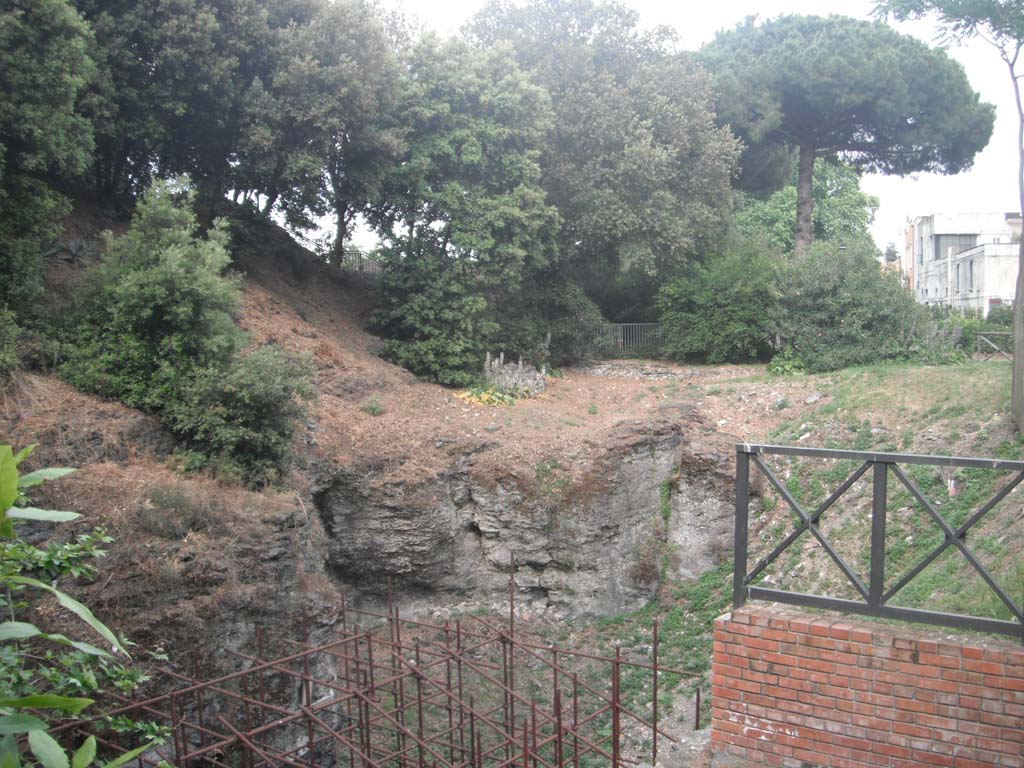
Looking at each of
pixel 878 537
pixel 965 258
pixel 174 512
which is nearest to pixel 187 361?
pixel 174 512

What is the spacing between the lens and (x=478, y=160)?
17.0 metres

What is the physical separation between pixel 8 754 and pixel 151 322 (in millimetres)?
11198

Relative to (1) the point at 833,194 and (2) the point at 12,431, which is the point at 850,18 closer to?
(1) the point at 833,194

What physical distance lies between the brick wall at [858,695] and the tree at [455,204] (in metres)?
12.4

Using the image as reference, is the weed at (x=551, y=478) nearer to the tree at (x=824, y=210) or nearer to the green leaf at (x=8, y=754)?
the green leaf at (x=8, y=754)

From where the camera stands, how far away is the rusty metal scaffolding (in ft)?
24.9

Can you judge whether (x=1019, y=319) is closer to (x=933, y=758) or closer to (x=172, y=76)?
(x=933, y=758)

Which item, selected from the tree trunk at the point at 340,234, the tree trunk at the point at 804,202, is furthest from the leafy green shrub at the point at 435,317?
the tree trunk at the point at 804,202

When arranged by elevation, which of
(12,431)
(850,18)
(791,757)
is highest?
(850,18)

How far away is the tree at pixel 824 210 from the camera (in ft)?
109

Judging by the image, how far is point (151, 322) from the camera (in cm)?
1146

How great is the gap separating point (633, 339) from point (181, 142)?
530 inches

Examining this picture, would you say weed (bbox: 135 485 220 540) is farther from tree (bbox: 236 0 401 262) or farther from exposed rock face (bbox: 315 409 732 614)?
tree (bbox: 236 0 401 262)

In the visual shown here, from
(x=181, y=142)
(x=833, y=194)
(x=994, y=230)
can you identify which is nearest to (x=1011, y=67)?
(x=181, y=142)
